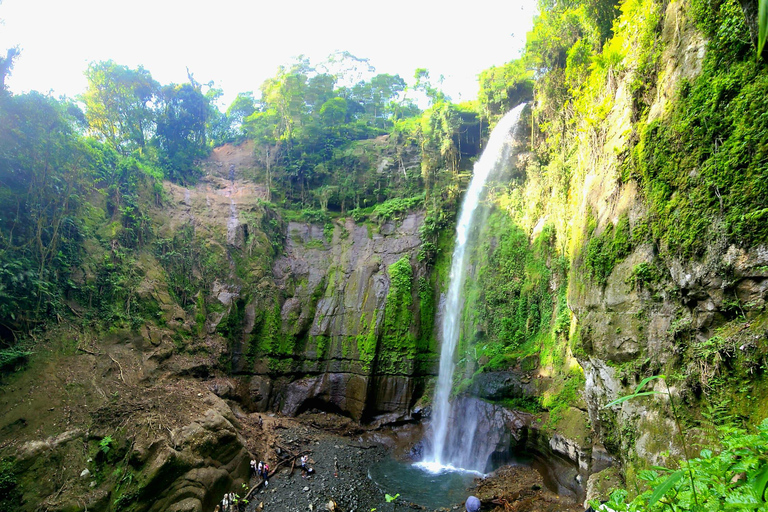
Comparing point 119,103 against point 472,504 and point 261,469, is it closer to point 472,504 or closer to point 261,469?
point 261,469

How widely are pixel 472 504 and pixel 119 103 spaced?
90.9 ft

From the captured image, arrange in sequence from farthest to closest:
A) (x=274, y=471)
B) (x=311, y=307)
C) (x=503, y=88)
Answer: (x=503, y=88) → (x=311, y=307) → (x=274, y=471)

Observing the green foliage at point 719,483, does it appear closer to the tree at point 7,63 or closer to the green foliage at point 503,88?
the tree at point 7,63

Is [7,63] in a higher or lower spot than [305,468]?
higher

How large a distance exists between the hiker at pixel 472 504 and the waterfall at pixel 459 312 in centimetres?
273

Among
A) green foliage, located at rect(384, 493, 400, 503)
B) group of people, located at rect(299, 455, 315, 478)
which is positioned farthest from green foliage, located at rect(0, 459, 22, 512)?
green foliage, located at rect(384, 493, 400, 503)

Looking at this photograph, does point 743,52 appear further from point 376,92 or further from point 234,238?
point 376,92

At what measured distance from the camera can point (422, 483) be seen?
11.7 metres

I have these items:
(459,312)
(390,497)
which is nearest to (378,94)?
(459,312)

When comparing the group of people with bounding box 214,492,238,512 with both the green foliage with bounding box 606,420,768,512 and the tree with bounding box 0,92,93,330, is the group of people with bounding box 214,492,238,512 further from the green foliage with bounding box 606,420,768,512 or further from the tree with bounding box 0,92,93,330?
the green foliage with bounding box 606,420,768,512

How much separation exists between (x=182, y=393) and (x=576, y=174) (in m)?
14.1

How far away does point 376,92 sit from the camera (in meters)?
35.8

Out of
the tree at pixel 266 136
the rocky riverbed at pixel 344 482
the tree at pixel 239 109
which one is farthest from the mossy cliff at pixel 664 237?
the tree at pixel 239 109

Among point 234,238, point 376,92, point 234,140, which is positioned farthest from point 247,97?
point 234,238
